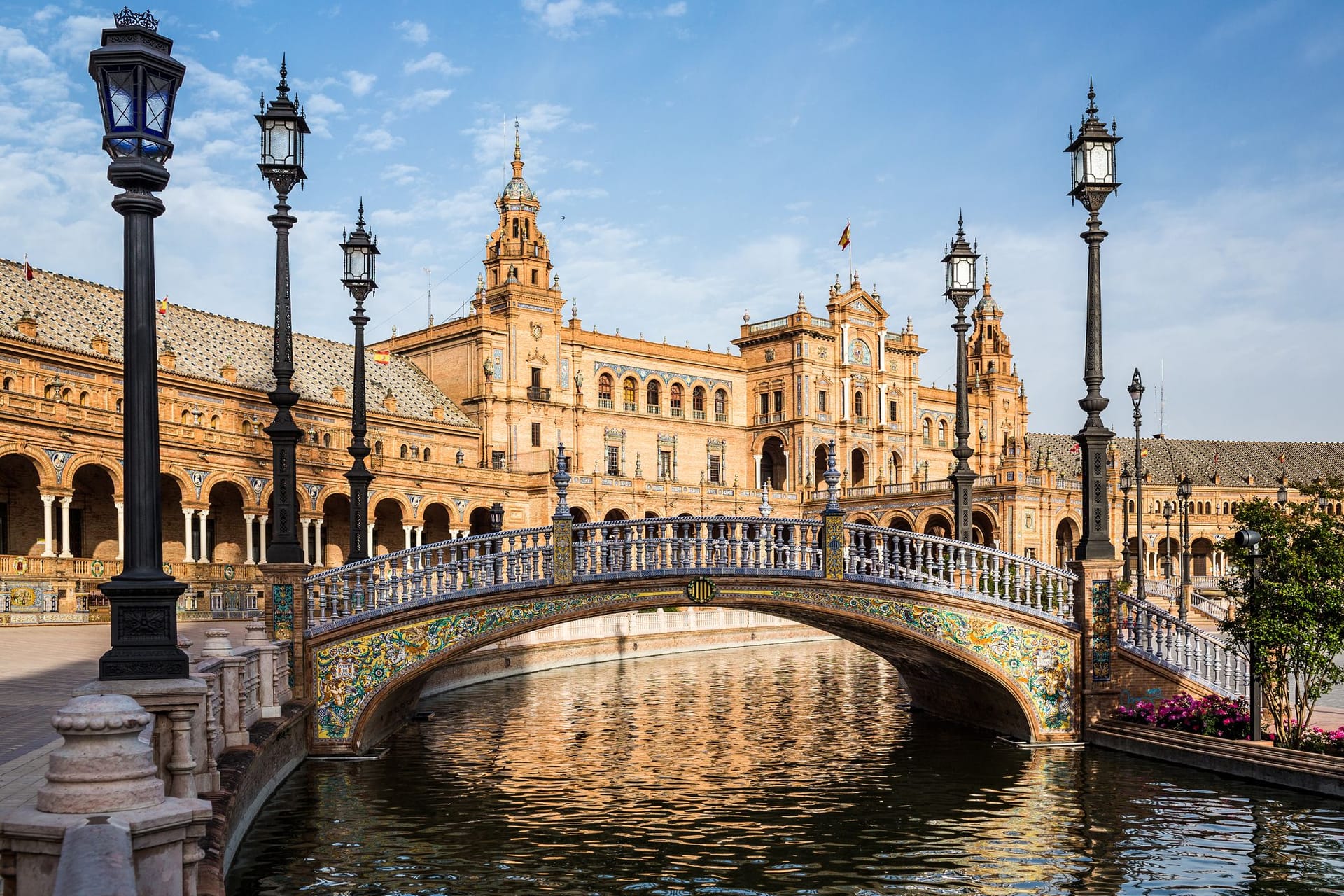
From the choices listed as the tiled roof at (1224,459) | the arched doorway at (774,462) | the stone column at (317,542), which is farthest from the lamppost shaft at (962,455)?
the tiled roof at (1224,459)

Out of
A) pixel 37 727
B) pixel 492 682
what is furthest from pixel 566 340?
pixel 37 727

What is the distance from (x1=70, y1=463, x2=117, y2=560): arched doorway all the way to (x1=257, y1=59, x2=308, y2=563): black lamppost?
2463 cm

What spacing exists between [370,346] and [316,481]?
2355 centimetres

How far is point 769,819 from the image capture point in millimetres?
13656

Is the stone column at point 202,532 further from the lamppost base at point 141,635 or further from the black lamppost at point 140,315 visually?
the lamppost base at point 141,635

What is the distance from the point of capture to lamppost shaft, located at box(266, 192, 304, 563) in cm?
1529

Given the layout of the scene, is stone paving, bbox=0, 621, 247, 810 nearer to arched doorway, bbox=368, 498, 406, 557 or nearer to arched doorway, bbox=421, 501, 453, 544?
arched doorway, bbox=368, 498, 406, 557

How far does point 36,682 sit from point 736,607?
9185 mm

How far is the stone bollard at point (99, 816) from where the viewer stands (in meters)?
5.48

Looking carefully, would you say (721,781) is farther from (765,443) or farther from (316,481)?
(765,443)

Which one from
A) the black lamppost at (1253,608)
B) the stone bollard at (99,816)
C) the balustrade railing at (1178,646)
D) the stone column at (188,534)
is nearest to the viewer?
the stone bollard at (99,816)

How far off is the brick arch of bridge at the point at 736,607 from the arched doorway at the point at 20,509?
22.1 meters

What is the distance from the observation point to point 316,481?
4453 cm

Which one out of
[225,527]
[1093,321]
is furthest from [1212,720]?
[225,527]
